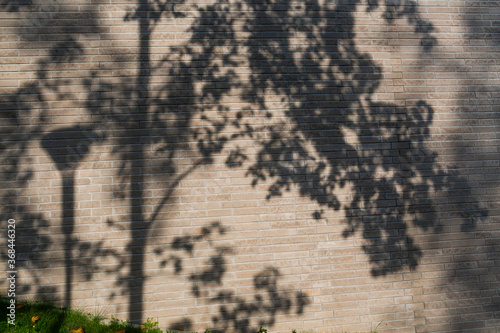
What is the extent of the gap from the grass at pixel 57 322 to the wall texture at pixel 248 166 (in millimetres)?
125

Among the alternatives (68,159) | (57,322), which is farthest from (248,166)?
(57,322)

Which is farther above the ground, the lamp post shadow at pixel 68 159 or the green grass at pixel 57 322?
the lamp post shadow at pixel 68 159

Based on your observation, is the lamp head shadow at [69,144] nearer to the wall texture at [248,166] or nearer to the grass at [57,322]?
the wall texture at [248,166]

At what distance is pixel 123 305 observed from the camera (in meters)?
3.89

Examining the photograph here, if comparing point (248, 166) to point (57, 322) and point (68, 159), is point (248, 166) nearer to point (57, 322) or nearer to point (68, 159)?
point (68, 159)

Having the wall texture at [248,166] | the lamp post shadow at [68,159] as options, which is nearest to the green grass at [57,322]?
the wall texture at [248,166]

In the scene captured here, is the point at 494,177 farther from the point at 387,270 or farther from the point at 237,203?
the point at 237,203

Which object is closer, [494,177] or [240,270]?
[240,270]

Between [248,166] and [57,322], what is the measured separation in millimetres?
2866

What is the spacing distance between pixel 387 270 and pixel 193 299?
8.39 ft

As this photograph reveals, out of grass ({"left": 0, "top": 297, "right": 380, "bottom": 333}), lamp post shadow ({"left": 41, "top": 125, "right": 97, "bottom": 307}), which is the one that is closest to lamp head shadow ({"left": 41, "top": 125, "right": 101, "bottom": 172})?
lamp post shadow ({"left": 41, "top": 125, "right": 97, "bottom": 307})

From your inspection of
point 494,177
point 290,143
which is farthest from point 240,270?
point 494,177

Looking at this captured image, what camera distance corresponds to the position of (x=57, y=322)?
12.0ft

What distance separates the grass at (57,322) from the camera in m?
3.56
